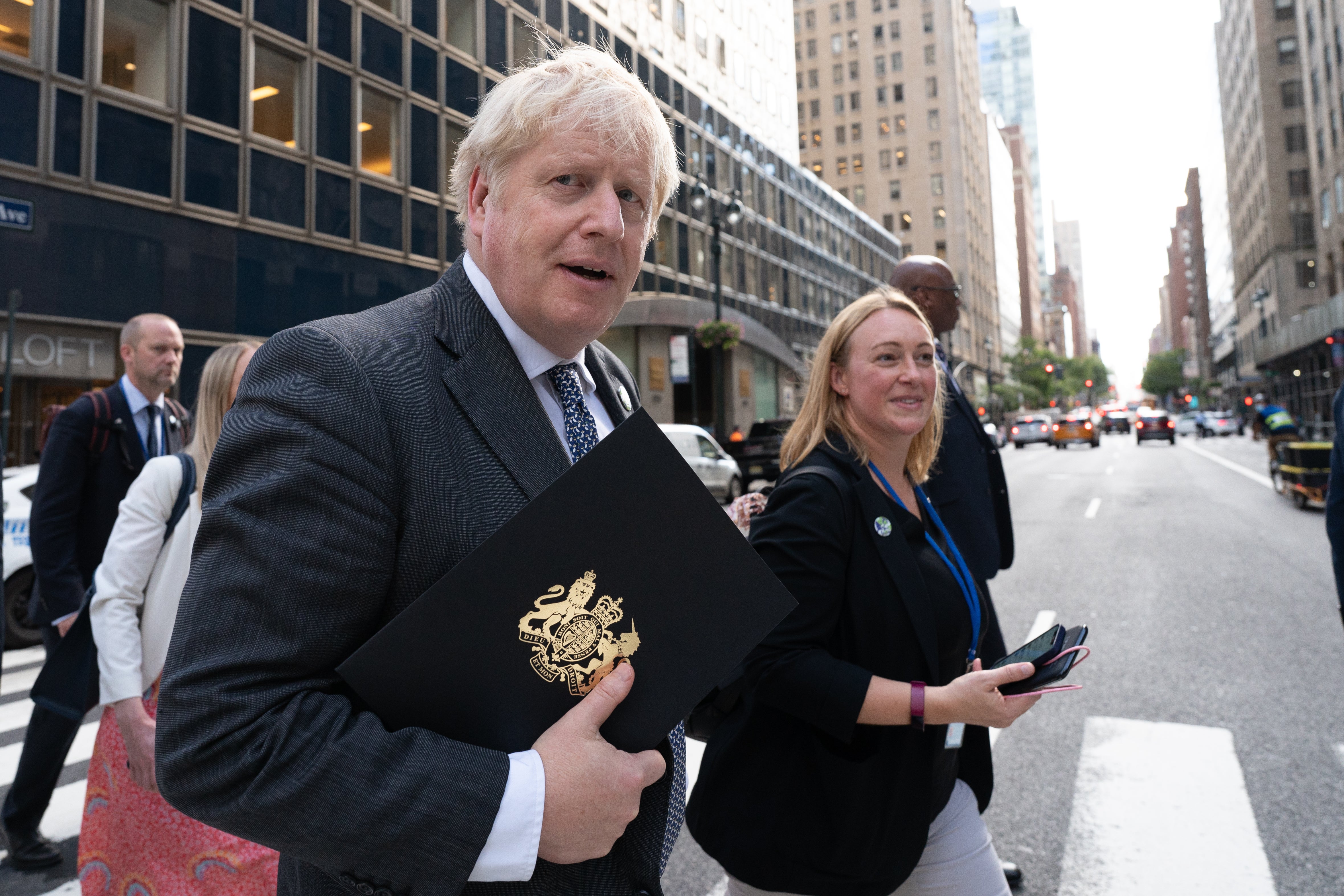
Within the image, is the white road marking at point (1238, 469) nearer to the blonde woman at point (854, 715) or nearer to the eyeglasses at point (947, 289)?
the eyeglasses at point (947, 289)

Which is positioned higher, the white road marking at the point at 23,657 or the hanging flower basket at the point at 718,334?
the hanging flower basket at the point at 718,334

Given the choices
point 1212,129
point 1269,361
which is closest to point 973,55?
point 1212,129

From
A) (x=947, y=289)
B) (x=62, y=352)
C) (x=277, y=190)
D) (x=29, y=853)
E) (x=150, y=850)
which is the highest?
(x=277, y=190)

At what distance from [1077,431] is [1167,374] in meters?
117

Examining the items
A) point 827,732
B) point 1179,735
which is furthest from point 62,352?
point 1179,735

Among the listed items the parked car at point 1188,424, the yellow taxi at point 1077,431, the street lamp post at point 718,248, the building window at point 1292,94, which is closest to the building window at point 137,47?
the street lamp post at point 718,248

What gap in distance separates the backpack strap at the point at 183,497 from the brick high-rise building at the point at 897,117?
84.3 m

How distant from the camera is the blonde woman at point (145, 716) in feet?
8.45

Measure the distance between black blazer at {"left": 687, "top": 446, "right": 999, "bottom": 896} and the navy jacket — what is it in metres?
2.28

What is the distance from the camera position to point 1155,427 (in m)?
43.6

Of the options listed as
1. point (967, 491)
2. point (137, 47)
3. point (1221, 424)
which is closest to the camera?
point (967, 491)

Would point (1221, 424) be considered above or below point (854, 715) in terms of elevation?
above

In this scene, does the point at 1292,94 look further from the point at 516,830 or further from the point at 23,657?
the point at 516,830

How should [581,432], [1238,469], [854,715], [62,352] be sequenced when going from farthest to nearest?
1. [1238,469]
2. [62,352]
3. [854,715]
4. [581,432]
